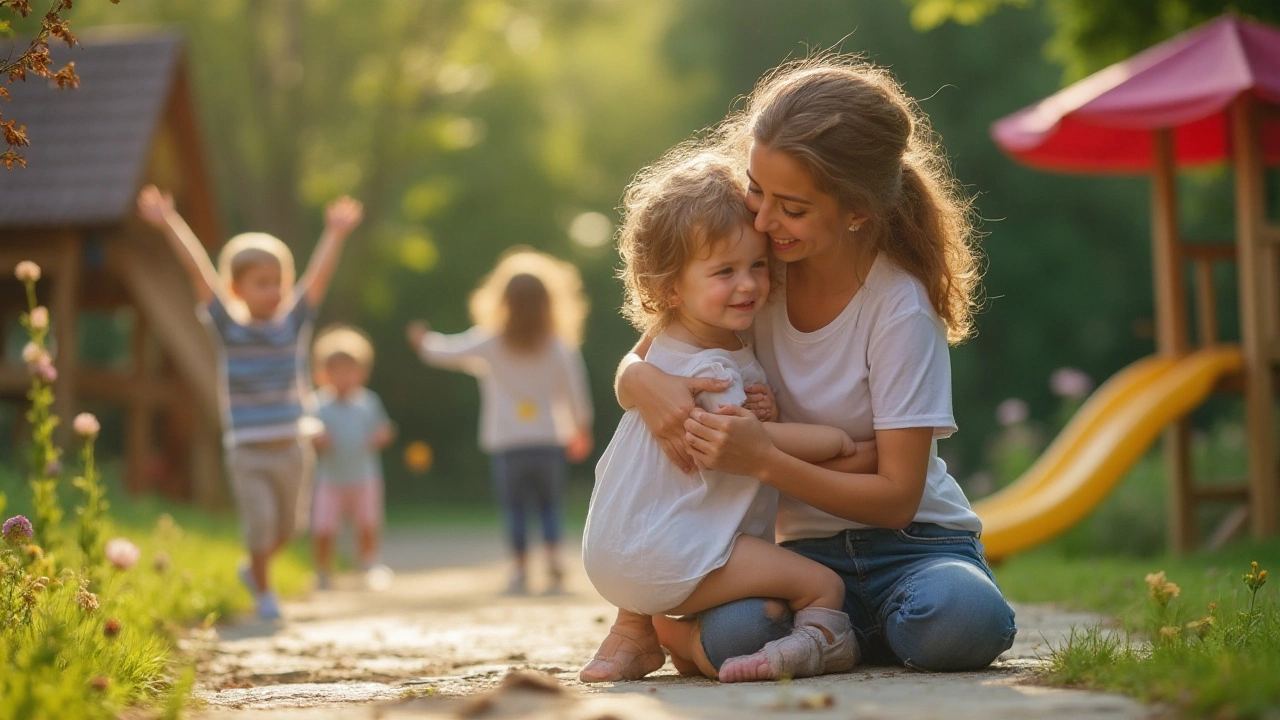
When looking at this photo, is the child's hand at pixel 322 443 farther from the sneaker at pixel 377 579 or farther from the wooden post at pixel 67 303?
the wooden post at pixel 67 303

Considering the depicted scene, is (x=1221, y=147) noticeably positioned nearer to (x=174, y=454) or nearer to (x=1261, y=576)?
(x=1261, y=576)

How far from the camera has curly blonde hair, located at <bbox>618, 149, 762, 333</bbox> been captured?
3.47m

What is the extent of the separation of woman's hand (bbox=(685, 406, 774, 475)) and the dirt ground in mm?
521

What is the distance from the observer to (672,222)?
11.5 feet

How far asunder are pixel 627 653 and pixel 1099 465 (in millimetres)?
5323

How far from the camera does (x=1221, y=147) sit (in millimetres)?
10281

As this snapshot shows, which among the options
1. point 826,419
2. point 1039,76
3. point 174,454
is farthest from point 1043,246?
point 826,419

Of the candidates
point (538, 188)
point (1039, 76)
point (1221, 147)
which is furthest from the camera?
point (538, 188)

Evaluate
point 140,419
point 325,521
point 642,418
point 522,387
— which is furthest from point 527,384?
point 140,419

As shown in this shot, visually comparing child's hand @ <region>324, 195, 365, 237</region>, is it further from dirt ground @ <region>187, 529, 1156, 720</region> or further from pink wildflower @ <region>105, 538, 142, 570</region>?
pink wildflower @ <region>105, 538, 142, 570</region>

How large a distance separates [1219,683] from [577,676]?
1.74m

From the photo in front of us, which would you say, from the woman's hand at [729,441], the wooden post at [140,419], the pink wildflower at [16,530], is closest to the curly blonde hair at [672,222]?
the woman's hand at [729,441]

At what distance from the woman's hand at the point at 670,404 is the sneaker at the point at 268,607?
3187 millimetres

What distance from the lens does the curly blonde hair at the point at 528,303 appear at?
319 inches
